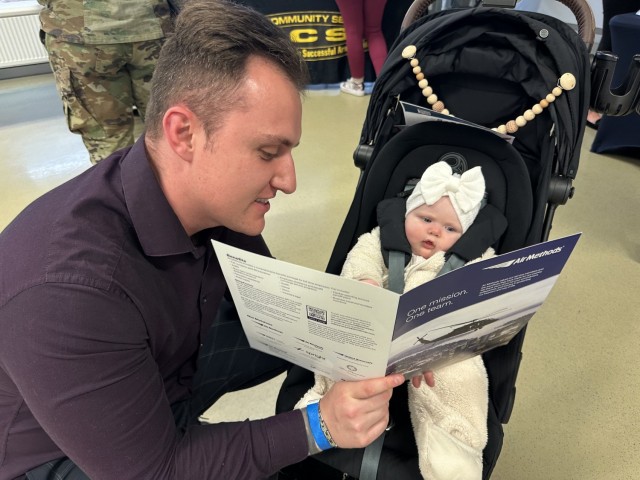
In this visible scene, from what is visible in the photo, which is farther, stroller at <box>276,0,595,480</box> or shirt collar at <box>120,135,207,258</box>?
stroller at <box>276,0,595,480</box>

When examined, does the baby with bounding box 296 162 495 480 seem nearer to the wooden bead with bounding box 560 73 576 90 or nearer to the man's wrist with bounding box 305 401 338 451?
the man's wrist with bounding box 305 401 338 451

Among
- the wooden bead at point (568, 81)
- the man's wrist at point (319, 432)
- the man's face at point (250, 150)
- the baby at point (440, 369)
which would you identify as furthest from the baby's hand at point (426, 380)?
the wooden bead at point (568, 81)

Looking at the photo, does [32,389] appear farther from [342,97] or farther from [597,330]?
[342,97]

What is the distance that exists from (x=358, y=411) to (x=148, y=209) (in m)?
0.51

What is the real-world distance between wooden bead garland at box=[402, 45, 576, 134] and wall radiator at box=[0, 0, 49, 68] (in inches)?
151

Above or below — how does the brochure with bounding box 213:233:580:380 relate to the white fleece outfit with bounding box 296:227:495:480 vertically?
above

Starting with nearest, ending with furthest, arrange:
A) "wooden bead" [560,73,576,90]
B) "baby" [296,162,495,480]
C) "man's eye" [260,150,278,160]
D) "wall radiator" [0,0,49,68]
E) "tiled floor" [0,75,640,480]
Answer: "man's eye" [260,150,278,160], "baby" [296,162,495,480], "wooden bead" [560,73,576,90], "tiled floor" [0,75,640,480], "wall radiator" [0,0,49,68]

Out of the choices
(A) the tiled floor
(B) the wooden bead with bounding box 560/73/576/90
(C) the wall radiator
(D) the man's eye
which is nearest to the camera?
(D) the man's eye

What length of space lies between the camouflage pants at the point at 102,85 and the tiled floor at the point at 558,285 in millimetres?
771

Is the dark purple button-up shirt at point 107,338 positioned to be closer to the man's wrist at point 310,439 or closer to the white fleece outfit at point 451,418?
the man's wrist at point 310,439

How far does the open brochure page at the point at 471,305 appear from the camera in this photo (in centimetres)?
72

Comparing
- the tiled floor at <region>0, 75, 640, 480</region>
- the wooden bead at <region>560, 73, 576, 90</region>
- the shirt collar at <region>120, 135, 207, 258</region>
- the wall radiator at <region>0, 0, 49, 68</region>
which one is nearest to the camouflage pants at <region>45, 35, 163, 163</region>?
the tiled floor at <region>0, 75, 640, 480</region>

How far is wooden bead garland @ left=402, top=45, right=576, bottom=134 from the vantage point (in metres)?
1.11

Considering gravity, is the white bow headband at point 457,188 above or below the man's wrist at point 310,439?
above
